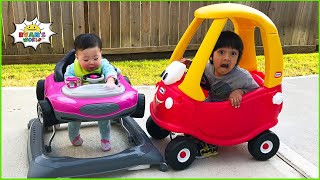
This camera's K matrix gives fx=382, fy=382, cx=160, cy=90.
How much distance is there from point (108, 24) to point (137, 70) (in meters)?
A: 0.79

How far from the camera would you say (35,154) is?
2070mm

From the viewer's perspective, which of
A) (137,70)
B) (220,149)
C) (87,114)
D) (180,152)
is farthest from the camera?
(137,70)

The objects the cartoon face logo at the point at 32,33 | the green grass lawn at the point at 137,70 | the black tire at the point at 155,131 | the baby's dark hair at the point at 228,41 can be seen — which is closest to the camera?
the baby's dark hair at the point at 228,41

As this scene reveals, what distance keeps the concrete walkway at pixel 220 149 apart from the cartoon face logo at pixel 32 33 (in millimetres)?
1333

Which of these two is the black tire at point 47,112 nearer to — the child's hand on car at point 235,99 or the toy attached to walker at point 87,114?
the toy attached to walker at point 87,114

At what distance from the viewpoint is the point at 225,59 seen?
7.19ft

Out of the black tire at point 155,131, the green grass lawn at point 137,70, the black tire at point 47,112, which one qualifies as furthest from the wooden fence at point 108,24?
the black tire at point 47,112

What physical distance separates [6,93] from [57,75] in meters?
1.25

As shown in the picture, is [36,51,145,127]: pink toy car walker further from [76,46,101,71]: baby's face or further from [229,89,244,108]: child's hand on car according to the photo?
[229,89,244,108]: child's hand on car

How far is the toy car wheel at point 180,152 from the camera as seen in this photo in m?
2.11

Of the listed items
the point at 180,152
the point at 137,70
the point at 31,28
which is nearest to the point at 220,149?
the point at 180,152

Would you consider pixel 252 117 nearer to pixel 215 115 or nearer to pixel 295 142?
pixel 215 115

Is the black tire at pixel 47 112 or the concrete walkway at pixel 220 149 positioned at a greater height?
the black tire at pixel 47 112

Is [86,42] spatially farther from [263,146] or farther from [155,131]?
[263,146]
